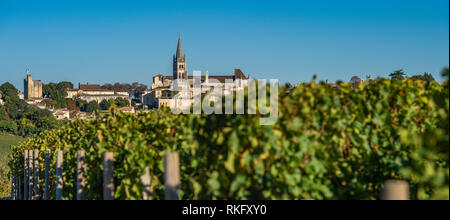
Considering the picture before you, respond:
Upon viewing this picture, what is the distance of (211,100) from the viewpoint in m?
4.36

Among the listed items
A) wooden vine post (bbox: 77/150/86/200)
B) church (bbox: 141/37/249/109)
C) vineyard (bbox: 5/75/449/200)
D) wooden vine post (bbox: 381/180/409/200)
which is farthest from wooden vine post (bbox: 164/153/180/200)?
church (bbox: 141/37/249/109)

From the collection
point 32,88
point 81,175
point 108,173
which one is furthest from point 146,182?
point 32,88

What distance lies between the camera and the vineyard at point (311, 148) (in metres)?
3.14

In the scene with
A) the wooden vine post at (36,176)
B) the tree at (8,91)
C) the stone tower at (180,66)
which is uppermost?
the stone tower at (180,66)

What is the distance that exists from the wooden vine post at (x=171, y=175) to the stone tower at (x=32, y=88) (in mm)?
182416

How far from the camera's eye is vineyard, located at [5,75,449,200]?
3137 millimetres

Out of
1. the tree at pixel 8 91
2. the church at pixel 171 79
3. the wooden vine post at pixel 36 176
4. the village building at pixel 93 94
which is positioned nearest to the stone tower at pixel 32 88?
the village building at pixel 93 94

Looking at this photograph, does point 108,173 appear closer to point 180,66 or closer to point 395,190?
point 395,190

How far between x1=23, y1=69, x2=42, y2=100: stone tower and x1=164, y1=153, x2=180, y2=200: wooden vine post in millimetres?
182416

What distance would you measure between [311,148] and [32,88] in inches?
7270

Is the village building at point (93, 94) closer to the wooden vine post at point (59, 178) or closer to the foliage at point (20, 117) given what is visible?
the foliage at point (20, 117)

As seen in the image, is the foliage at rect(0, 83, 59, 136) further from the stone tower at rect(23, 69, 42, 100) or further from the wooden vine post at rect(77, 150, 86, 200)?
the wooden vine post at rect(77, 150, 86, 200)

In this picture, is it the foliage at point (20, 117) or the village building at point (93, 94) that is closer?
the foliage at point (20, 117)
